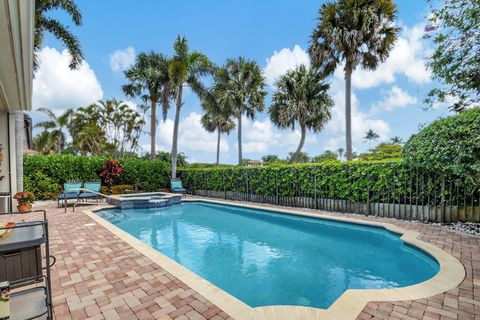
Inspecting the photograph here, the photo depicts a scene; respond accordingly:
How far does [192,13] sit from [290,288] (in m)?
12.1

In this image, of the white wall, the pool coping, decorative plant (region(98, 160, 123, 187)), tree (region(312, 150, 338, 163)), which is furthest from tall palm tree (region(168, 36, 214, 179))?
tree (region(312, 150, 338, 163))

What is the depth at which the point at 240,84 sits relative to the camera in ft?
57.0

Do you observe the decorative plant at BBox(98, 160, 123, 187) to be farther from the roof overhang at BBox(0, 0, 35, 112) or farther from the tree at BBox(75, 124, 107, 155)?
the tree at BBox(75, 124, 107, 155)

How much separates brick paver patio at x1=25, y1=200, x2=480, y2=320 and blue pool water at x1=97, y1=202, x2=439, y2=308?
92 cm

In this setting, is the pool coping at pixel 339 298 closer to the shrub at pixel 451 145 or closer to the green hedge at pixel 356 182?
the shrub at pixel 451 145

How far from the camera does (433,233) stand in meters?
5.80

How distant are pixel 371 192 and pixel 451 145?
9.42 ft

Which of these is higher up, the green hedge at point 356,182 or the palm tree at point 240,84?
the palm tree at point 240,84

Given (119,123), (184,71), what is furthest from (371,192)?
(119,123)

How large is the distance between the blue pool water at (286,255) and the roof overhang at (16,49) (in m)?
4.46

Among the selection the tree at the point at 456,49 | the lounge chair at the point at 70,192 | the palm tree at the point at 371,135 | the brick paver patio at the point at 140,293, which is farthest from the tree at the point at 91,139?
the palm tree at the point at 371,135

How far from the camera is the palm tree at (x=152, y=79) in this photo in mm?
16703

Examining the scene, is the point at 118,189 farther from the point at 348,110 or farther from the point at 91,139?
the point at 91,139

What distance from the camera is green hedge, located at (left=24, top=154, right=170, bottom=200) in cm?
1221
